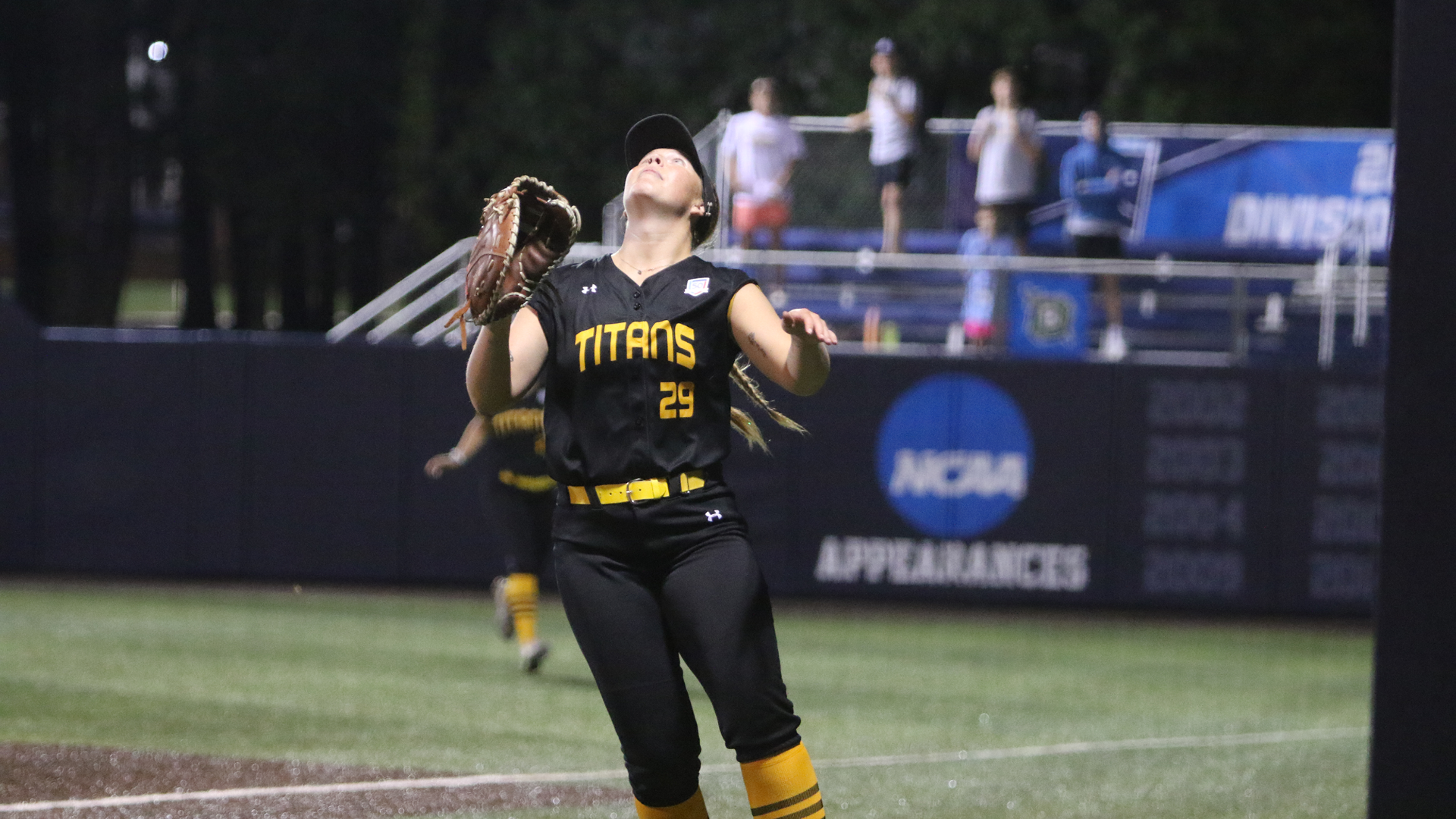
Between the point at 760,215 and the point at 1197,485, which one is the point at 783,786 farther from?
the point at 760,215

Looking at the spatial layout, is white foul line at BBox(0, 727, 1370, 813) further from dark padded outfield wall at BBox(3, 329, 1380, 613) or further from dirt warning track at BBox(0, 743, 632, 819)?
dark padded outfield wall at BBox(3, 329, 1380, 613)

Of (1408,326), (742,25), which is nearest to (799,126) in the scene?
(1408,326)

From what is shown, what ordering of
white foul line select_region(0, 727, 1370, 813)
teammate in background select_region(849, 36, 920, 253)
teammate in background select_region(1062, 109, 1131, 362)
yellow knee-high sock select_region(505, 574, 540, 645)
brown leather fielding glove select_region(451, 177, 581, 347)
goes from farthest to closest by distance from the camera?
teammate in background select_region(849, 36, 920, 253), teammate in background select_region(1062, 109, 1131, 362), yellow knee-high sock select_region(505, 574, 540, 645), white foul line select_region(0, 727, 1370, 813), brown leather fielding glove select_region(451, 177, 581, 347)

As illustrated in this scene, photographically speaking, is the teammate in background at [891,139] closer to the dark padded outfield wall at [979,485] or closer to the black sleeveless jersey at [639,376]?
the dark padded outfield wall at [979,485]

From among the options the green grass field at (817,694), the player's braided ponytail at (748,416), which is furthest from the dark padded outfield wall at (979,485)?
the player's braided ponytail at (748,416)

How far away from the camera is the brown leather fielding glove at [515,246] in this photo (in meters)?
4.34

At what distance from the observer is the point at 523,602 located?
1045cm

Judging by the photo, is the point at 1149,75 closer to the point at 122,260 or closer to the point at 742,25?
the point at 742,25

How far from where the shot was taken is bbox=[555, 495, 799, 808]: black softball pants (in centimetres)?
436

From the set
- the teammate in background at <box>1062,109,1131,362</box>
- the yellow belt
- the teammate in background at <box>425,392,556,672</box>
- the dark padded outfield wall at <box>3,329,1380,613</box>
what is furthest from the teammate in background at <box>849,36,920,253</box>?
the yellow belt

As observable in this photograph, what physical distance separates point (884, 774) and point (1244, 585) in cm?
799

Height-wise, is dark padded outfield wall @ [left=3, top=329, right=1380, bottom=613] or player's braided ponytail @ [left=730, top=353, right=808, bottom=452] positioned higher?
player's braided ponytail @ [left=730, top=353, right=808, bottom=452]

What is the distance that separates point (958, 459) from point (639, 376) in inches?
422

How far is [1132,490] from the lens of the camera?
14867 mm
